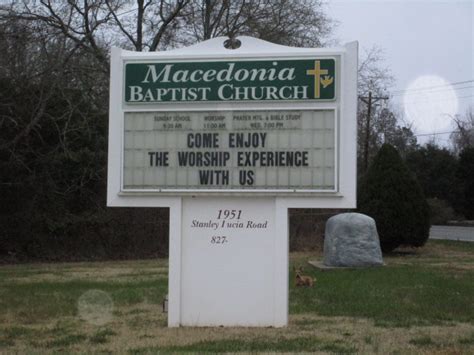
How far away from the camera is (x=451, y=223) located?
55.3 m

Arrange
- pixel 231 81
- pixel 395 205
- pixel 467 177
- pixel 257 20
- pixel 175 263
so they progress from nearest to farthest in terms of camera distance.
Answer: pixel 231 81 < pixel 175 263 < pixel 395 205 < pixel 257 20 < pixel 467 177

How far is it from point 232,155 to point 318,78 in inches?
59.6

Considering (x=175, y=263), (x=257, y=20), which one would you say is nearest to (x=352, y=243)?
(x=175, y=263)

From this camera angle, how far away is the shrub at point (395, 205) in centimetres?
2178

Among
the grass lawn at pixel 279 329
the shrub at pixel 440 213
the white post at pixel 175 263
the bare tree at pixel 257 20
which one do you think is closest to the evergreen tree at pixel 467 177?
the shrub at pixel 440 213

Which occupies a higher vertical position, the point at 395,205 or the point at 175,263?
the point at 395,205

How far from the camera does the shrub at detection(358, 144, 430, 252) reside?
2178 centimetres

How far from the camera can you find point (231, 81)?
8.90 m

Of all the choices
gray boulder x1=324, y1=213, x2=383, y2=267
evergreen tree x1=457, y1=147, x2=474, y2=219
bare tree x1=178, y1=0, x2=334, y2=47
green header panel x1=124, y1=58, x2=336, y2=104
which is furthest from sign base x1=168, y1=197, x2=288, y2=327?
evergreen tree x1=457, y1=147, x2=474, y2=219

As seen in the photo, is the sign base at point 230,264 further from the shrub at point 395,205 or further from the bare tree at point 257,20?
the bare tree at point 257,20

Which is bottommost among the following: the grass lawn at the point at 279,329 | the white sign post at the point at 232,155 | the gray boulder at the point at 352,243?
the grass lawn at the point at 279,329

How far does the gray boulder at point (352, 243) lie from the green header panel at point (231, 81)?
9.20m

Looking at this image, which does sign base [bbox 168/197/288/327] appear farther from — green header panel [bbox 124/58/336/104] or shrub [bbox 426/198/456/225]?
shrub [bbox 426/198/456/225]

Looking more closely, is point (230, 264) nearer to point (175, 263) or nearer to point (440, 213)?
point (175, 263)
